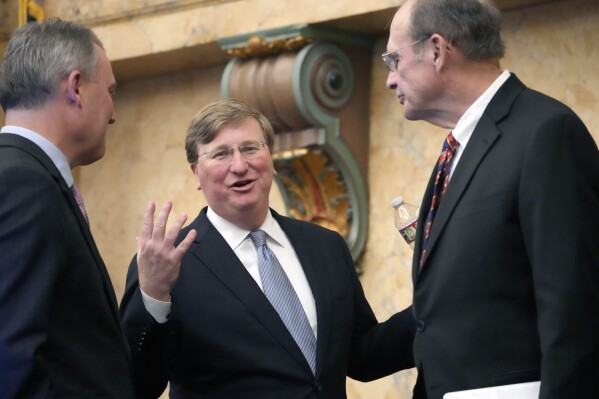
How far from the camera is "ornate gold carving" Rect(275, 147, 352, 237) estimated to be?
479 cm

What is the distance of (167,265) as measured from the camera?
3.27 m

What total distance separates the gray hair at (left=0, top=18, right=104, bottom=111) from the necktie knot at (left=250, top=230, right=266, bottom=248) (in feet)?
2.55

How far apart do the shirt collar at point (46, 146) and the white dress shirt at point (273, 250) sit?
0.76 metres

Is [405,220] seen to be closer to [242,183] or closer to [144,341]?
[242,183]

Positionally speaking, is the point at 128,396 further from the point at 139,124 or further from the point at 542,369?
the point at 139,124

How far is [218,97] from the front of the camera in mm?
5297

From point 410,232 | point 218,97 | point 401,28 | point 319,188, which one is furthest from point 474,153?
point 218,97

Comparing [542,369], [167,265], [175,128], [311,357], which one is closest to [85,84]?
[167,265]

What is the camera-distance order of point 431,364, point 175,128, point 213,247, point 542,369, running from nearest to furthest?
point 542,369, point 431,364, point 213,247, point 175,128

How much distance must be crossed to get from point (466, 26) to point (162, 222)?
869 mm

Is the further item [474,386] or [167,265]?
[167,265]

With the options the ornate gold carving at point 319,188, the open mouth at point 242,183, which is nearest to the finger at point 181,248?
the open mouth at point 242,183

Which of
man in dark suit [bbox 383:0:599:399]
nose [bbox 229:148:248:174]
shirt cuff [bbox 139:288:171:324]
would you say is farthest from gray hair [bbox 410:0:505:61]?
shirt cuff [bbox 139:288:171:324]

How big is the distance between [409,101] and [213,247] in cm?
77
